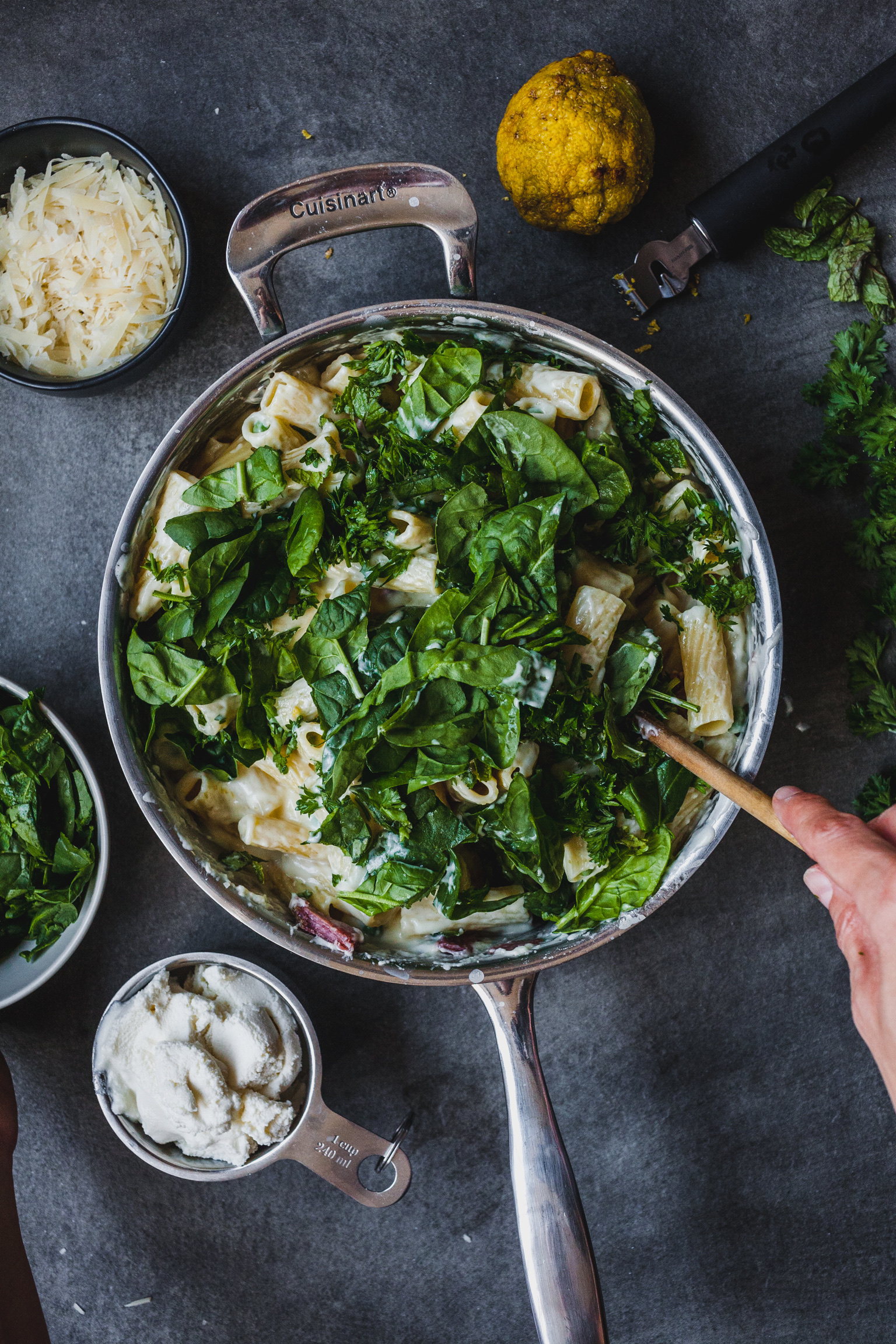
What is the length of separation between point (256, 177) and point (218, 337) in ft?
1.10

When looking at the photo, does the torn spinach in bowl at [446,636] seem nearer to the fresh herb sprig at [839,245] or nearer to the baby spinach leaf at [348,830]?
the baby spinach leaf at [348,830]

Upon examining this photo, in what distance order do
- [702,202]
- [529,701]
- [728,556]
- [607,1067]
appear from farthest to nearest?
1. [607,1067]
2. [702,202]
3. [728,556]
4. [529,701]

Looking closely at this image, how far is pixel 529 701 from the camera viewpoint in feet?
4.40

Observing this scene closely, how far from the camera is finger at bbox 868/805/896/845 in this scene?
124cm

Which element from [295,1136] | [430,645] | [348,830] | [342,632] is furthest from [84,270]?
[295,1136]

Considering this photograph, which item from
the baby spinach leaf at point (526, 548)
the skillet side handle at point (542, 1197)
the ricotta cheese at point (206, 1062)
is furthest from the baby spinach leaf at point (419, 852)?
the ricotta cheese at point (206, 1062)

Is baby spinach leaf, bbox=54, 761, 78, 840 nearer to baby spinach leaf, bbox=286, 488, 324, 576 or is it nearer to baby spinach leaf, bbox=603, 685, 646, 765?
baby spinach leaf, bbox=286, 488, 324, 576

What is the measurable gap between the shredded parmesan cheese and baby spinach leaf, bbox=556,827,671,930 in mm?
1293

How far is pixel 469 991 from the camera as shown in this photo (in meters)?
1.90

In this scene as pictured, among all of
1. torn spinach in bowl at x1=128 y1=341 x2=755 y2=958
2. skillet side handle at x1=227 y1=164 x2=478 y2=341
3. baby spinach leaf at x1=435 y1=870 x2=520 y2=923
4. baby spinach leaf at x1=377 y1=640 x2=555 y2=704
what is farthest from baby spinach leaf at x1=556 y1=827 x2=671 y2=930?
skillet side handle at x1=227 y1=164 x2=478 y2=341

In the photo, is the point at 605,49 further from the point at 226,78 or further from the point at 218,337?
the point at 218,337

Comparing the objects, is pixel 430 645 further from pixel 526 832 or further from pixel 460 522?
pixel 526 832

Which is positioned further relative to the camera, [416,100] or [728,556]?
[416,100]

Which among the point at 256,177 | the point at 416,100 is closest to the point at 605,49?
the point at 416,100
